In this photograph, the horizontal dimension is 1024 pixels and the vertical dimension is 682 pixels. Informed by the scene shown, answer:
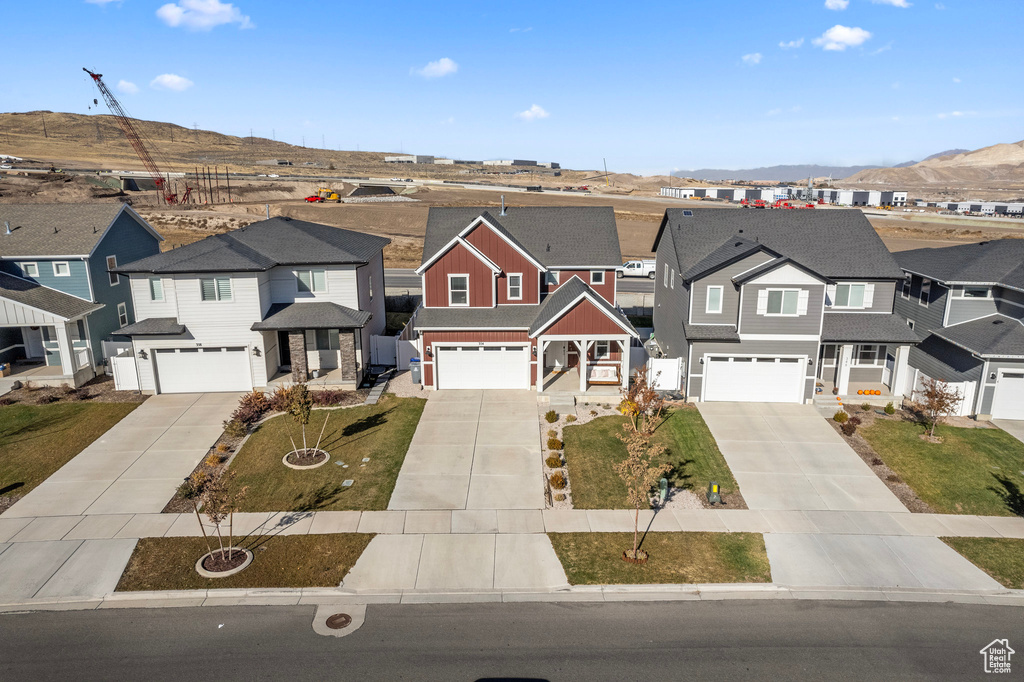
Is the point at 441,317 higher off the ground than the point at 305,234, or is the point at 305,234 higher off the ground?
the point at 305,234

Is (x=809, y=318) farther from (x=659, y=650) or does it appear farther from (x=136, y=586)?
(x=136, y=586)

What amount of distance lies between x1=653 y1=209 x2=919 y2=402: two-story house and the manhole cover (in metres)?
18.7

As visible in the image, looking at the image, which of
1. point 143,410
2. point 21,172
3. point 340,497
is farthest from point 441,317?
point 21,172

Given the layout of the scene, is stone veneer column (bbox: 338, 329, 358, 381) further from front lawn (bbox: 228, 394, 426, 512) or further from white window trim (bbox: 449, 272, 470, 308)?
white window trim (bbox: 449, 272, 470, 308)

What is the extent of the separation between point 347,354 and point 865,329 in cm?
2458

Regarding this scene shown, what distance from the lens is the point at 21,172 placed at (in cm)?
11231

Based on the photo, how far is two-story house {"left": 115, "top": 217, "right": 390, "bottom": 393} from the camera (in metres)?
28.8

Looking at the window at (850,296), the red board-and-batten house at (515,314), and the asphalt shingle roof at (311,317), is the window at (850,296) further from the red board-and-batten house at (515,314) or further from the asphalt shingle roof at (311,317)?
the asphalt shingle roof at (311,317)

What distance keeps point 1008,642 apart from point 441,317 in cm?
2336

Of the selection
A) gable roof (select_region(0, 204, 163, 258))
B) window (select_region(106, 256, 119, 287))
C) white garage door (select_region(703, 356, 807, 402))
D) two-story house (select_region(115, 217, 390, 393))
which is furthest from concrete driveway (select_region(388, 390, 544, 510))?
gable roof (select_region(0, 204, 163, 258))

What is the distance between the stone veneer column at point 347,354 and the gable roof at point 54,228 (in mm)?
14554

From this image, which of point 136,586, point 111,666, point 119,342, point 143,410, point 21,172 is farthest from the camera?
point 21,172

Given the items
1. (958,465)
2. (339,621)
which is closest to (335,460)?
(339,621)

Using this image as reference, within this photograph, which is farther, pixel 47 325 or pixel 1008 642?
pixel 47 325
